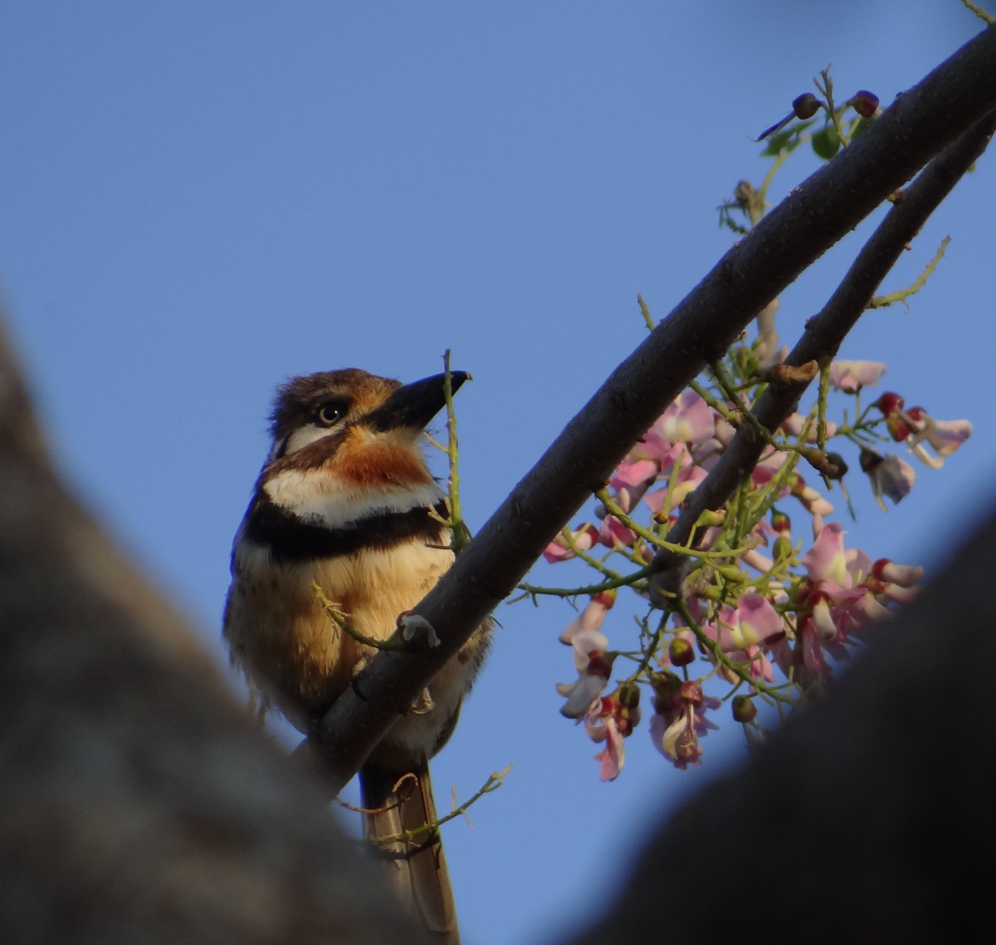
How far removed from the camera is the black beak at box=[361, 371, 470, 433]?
454 cm

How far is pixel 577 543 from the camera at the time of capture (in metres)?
2.86

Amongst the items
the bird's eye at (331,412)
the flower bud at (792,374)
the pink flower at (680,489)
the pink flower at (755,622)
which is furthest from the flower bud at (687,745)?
the bird's eye at (331,412)

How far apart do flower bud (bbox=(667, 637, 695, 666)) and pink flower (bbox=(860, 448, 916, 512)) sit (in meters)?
0.59

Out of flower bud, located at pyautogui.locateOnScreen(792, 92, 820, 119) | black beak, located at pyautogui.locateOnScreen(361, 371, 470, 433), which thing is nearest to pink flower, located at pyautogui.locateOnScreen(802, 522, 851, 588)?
flower bud, located at pyautogui.locateOnScreen(792, 92, 820, 119)

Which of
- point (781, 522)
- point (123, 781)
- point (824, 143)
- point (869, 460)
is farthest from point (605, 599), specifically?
point (123, 781)

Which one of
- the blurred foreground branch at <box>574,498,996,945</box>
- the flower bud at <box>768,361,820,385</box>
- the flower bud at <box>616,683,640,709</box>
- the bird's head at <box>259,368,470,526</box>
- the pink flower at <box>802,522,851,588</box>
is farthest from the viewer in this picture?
the bird's head at <box>259,368,470,526</box>

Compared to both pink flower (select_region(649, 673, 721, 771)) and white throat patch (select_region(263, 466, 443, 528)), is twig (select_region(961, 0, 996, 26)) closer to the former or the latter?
pink flower (select_region(649, 673, 721, 771))

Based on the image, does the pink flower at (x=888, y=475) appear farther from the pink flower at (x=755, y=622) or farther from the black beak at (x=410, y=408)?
the black beak at (x=410, y=408)

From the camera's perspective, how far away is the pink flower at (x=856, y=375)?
120 inches

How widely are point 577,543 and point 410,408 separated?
1851 mm

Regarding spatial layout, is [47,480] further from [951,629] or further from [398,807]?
[398,807]

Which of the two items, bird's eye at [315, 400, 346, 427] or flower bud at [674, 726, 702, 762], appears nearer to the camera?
flower bud at [674, 726, 702, 762]

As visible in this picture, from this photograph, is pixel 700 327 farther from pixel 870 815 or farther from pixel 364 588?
pixel 364 588

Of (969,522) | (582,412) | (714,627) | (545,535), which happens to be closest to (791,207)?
(582,412)
